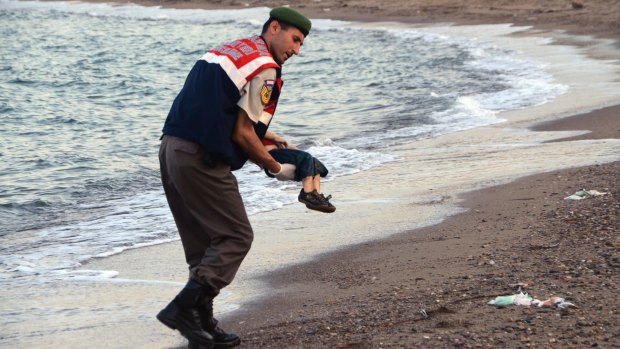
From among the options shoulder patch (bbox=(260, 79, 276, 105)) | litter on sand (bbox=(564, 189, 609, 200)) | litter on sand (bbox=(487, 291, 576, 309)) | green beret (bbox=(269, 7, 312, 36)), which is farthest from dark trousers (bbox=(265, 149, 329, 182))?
litter on sand (bbox=(564, 189, 609, 200))

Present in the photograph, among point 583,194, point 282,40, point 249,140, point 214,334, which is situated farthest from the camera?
point 583,194

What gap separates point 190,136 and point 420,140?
8.33 meters

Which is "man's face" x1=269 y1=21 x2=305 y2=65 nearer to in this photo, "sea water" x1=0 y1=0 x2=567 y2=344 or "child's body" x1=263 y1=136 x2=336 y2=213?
"child's body" x1=263 y1=136 x2=336 y2=213

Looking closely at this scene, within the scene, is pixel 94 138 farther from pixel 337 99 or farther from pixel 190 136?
pixel 190 136

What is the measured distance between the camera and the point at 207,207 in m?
4.84

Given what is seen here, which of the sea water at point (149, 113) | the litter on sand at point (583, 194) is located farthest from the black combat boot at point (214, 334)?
the litter on sand at point (583, 194)

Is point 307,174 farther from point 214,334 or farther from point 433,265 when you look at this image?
point 433,265

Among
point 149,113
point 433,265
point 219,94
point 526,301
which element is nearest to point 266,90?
point 219,94

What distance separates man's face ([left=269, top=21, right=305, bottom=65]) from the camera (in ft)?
15.7

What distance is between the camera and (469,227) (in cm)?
729

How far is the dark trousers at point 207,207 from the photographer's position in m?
4.76

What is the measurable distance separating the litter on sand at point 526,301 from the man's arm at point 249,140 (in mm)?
1372

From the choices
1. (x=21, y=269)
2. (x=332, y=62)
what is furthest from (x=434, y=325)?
(x=332, y=62)

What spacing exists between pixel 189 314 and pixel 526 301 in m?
1.65
